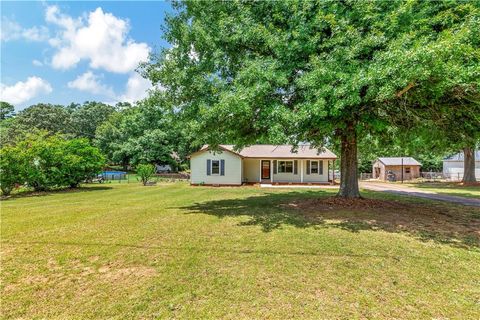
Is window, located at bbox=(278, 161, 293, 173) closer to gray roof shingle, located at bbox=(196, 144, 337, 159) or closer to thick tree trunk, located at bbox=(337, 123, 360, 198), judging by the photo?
gray roof shingle, located at bbox=(196, 144, 337, 159)

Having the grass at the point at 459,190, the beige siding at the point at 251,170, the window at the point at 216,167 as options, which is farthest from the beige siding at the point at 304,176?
the grass at the point at 459,190

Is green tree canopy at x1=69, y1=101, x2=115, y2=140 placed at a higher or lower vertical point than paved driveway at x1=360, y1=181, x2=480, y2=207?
higher

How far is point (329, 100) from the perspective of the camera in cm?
760

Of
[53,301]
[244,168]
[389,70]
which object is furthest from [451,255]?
[244,168]

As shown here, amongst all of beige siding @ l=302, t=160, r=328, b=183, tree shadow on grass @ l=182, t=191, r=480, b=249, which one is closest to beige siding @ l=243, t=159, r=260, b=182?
beige siding @ l=302, t=160, r=328, b=183

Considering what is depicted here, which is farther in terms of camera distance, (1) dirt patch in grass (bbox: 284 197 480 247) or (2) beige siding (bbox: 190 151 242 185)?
(2) beige siding (bbox: 190 151 242 185)

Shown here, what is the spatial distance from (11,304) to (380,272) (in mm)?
5568

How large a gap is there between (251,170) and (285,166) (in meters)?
3.26

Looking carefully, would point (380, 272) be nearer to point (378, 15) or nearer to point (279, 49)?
point (279, 49)

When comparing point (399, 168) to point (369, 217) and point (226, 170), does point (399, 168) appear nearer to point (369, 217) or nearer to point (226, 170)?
point (226, 170)

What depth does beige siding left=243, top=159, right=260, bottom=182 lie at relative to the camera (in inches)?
987

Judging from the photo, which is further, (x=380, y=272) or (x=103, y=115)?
(x=103, y=115)

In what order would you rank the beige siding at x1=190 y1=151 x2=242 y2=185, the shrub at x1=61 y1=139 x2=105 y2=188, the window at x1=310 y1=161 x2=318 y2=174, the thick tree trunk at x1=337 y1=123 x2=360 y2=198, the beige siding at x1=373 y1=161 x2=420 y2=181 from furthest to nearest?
the beige siding at x1=373 y1=161 x2=420 y2=181
the window at x1=310 y1=161 x2=318 y2=174
the beige siding at x1=190 y1=151 x2=242 y2=185
the shrub at x1=61 y1=139 x2=105 y2=188
the thick tree trunk at x1=337 y1=123 x2=360 y2=198

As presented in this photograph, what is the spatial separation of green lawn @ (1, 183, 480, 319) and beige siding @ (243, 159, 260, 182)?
646 inches
